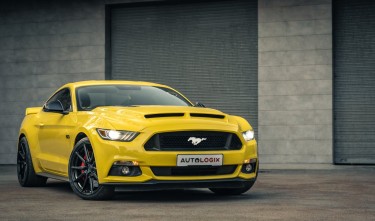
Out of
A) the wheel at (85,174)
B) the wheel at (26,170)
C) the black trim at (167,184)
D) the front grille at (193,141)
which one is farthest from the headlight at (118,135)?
the wheel at (26,170)

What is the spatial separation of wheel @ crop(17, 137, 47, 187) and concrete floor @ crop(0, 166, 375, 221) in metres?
0.19

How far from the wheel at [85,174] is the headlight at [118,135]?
0.32m

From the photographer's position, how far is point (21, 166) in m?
12.0

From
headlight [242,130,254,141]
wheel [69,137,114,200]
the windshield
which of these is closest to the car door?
the windshield

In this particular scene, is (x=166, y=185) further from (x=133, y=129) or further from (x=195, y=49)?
(x=195, y=49)

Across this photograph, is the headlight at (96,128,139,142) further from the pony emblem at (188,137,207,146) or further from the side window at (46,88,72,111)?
the side window at (46,88,72,111)

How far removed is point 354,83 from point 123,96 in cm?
897

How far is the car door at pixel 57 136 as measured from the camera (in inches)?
397

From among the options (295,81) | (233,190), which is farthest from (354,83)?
(233,190)

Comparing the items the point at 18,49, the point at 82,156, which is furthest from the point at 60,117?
the point at 18,49

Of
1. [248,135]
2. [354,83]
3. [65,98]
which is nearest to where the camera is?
[248,135]

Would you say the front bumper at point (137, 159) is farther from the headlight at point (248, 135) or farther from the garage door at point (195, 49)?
the garage door at point (195, 49)

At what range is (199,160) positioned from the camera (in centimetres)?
905

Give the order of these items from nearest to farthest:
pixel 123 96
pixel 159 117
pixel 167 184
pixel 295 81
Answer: pixel 167 184, pixel 159 117, pixel 123 96, pixel 295 81
